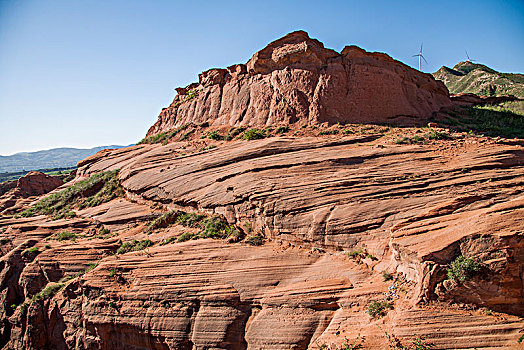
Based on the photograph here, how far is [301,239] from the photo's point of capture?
45.5ft

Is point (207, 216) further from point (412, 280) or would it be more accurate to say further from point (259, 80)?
point (259, 80)

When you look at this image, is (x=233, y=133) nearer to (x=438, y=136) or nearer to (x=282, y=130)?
(x=282, y=130)

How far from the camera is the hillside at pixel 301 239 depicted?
9.59 metres

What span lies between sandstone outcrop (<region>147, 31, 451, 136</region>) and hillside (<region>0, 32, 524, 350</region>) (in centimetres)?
14

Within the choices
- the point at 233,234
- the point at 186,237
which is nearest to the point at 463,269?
the point at 233,234

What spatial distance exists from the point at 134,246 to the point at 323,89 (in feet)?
50.8

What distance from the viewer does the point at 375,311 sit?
403 inches

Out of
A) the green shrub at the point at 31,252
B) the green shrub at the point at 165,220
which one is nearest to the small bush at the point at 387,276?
the green shrub at the point at 165,220

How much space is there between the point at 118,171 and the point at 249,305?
19.3 meters

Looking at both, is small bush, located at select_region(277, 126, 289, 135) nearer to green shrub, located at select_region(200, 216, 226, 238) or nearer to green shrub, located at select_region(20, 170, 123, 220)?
green shrub, located at select_region(200, 216, 226, 238)

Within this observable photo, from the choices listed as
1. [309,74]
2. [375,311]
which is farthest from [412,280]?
[309,74]

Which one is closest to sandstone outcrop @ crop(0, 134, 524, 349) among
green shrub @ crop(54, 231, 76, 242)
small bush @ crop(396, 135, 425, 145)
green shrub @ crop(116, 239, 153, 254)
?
green shrub @ crop(116, 239, 153, 254)

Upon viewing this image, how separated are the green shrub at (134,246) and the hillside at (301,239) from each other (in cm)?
8

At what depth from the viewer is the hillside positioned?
9.59 metres
